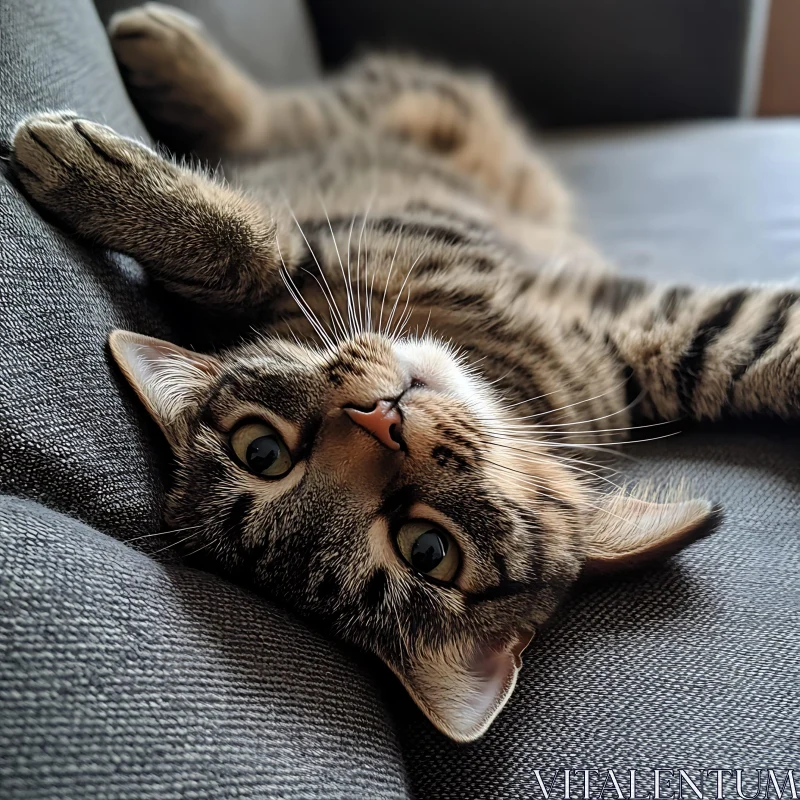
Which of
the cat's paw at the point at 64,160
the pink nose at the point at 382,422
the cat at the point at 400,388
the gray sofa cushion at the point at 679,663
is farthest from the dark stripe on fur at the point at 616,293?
the cat's paw at the point at 64,160

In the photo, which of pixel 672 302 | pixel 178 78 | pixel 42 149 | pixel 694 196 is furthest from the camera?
pixel 694 196

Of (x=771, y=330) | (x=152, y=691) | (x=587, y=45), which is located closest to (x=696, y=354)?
(x=771, y=330)

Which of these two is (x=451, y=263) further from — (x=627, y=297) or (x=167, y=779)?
(x=167, y=779)

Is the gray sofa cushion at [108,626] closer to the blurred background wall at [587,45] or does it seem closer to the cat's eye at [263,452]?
the cat's eye at [263,452]

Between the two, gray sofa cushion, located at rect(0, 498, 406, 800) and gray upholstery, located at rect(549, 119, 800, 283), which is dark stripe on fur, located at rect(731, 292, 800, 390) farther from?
gray sofa cushion, located at rect(0, 498, 406, 800)

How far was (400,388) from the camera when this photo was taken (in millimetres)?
885

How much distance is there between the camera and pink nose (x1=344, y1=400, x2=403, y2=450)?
32.8 inches

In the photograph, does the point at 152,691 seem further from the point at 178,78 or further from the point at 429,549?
the point at 178,78

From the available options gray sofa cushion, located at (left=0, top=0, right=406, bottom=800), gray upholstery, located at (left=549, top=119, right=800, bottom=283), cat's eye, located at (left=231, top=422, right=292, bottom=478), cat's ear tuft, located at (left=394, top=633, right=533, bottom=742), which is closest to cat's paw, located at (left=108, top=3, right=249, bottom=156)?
gray sofa cushion, located at (left=0, top=0, right=406, bottom=800)

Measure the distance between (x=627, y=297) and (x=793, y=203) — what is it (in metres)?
0.66

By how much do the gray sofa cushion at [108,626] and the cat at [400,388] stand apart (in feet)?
0.19

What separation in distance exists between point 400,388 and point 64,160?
19.3 inches

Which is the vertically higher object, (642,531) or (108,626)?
(108,626)

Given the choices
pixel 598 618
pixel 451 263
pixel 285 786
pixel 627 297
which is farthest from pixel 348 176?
pixel 285 786
